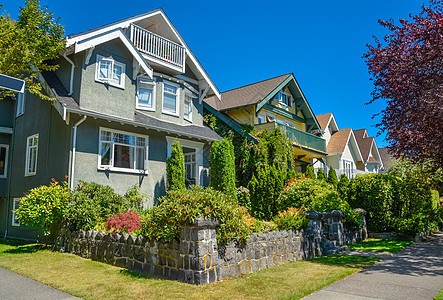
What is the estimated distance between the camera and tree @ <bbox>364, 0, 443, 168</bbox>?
9281mm

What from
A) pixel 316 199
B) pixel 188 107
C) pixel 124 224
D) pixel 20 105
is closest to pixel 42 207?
pixel 124 224

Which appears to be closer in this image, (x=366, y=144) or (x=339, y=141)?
(x=339, y=141)

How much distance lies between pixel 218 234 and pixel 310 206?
6195 millimetres

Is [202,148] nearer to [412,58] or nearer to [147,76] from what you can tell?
[147,76]

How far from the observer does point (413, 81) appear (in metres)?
9.95

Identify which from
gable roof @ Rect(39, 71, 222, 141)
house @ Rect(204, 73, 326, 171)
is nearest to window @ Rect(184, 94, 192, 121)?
gable roof @ Rect(39, 71, 222, 141)

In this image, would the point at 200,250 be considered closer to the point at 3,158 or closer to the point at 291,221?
the point at 291,221

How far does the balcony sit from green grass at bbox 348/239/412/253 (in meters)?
9.39

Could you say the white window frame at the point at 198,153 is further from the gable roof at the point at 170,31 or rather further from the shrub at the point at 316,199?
the shrub at the point at 316,199

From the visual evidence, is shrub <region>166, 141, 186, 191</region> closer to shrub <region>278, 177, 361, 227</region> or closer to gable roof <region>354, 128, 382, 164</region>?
shrub <region>278, 177, 361, 227</region>

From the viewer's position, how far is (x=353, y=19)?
1262 centimetres

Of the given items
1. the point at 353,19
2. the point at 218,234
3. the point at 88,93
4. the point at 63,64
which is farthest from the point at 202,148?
the point at 218,234

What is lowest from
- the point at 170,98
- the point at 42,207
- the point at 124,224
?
the point at 124,224

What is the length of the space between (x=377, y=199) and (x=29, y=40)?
590 inches
